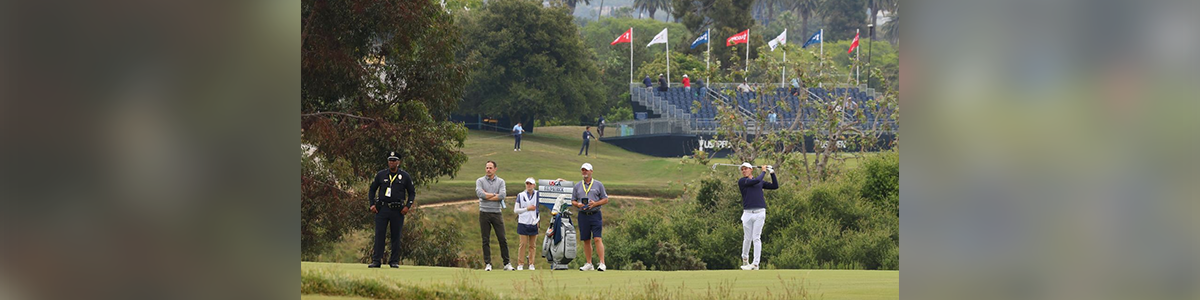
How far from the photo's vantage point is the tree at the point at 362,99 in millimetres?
19531

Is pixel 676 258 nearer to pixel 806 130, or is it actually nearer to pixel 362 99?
pixel 362 99

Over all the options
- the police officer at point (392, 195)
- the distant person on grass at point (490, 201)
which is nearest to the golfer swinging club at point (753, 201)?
the distant person on grass at point (490, 201)

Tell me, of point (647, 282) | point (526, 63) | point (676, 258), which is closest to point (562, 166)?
point (526, 63)

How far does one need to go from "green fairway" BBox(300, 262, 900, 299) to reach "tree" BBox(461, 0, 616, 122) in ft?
92.3

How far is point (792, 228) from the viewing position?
22031mm

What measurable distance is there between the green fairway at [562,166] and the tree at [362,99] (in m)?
13.7

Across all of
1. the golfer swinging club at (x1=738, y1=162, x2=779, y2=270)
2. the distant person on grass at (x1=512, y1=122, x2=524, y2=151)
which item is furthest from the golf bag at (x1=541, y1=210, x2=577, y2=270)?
the distant person on grass at (x1=512, y1=122, x2=524, y2=151)

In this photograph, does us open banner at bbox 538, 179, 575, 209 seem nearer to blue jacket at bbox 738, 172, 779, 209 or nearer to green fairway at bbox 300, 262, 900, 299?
green fairway at bbox 300, 262, 900, 299

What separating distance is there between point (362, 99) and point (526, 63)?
73.6 feet

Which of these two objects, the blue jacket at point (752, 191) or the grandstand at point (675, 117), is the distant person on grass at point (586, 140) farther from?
the blue jacket at point (752, 191)

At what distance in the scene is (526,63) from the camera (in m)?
42.8
